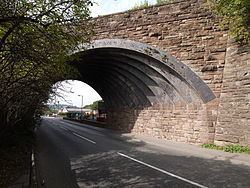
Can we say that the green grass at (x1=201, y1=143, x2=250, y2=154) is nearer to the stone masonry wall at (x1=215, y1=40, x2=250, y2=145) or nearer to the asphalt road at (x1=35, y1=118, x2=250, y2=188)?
the stone masonry wall at (x1=215, y1=40, x2=250, y2=145)

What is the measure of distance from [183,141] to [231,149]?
16.1 feet

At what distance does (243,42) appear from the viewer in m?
15.8

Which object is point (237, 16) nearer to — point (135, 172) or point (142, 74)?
point (142, 74)

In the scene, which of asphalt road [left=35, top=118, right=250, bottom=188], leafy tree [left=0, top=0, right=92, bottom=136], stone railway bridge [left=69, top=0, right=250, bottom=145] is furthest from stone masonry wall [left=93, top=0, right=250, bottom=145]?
leafy tree [left=0, top=0, right=92, bottom=136]

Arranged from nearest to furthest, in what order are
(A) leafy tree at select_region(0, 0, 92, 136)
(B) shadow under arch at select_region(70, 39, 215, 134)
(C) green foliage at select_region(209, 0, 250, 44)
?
1. (A) leafy tree at select_region(0, 0, 92, 136)
2. (C) green foliage at select_region(209, 0, 250, 44)
3. (B) shadow under arch at select_region(70, 39, 215, 134)

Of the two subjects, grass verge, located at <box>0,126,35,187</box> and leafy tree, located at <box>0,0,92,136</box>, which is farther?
grass verge, located at <box>0,126,35,187</box>

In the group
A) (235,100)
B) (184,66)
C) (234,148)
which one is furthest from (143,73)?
(234,148)

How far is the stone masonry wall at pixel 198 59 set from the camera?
15.1 meters

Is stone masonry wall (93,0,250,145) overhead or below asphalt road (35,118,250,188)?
overhead

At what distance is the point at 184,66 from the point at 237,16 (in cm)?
414

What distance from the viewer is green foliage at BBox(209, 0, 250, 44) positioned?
14.9 meters

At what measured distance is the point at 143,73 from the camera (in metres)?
22.1

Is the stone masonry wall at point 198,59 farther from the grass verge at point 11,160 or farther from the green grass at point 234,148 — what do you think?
the grass verge at point 11,160

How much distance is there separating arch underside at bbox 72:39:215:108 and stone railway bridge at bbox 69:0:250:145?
5cm
